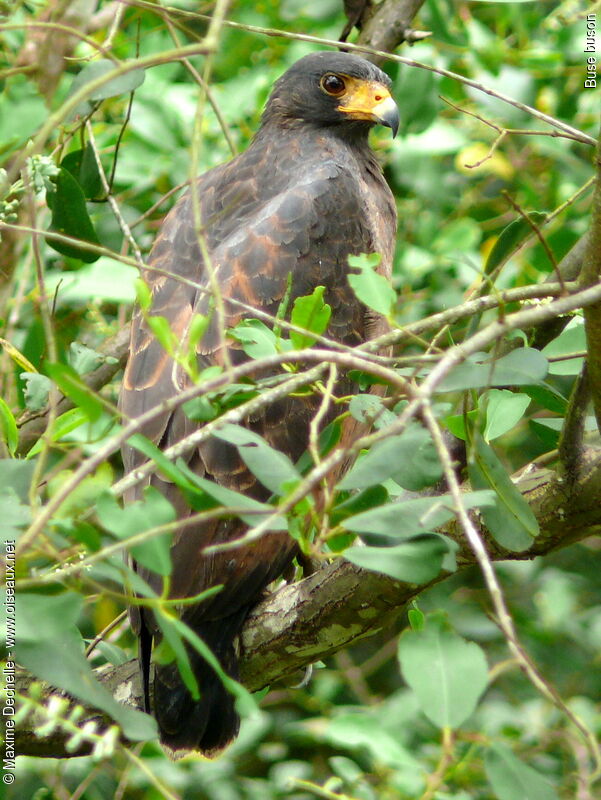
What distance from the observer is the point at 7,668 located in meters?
2.18

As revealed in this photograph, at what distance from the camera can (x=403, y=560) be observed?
1.70m

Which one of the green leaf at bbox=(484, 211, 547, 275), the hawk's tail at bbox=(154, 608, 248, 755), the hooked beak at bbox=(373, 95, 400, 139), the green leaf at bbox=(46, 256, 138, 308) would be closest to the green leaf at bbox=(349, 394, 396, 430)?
the green leaf at bbox=(484, 211, 547, 275)

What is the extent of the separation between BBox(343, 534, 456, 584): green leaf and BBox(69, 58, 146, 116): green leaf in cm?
145

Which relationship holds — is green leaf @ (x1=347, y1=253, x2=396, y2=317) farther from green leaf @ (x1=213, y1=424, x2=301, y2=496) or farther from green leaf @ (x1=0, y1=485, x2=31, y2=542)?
green leaf @ (x1=0, y1=485, x2=31, y2=542)

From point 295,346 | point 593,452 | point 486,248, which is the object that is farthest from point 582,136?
point 486,248

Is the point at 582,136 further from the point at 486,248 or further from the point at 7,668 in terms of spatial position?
the point at 486,248

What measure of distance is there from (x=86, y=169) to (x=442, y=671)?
92.4 inches

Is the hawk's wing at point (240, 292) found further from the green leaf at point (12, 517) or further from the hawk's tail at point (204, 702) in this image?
the green leaf at point (12, 517)

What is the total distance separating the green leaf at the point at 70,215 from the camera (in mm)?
2932

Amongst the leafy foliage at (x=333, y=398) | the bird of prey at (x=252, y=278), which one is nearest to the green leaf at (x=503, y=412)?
the leafy foliage at (x=333, y=398)

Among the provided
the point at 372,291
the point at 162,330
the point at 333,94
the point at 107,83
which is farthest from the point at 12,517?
the point at 333,94

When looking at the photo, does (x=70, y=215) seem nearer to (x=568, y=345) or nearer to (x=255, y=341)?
(x=255, y=341)

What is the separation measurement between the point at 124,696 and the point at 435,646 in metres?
1.67

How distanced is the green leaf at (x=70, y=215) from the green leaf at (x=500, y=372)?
1.36 m
